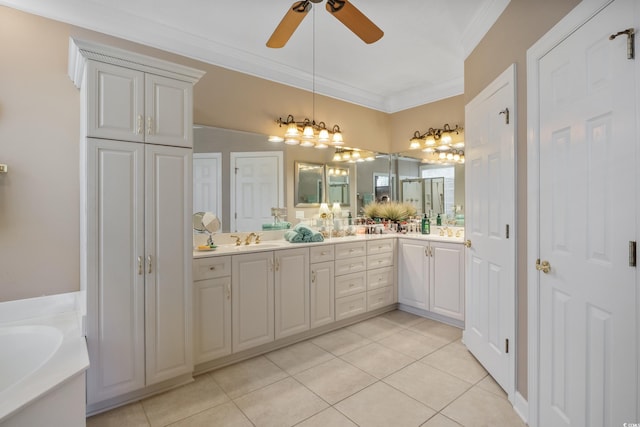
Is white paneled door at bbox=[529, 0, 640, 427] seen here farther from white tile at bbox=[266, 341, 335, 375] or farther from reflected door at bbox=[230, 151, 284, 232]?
reflected door at bbox=[230, 151, 284, 232]

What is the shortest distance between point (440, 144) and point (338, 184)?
1352 millimetres

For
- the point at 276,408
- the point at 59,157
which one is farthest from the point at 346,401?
the point at 59,157

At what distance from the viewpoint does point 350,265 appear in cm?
343

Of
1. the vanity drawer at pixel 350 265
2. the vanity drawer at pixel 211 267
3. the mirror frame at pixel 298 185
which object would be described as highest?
the mirror frame at pixel 298 185

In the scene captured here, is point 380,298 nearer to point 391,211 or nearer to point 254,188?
point 391,211

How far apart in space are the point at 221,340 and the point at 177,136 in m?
1.59

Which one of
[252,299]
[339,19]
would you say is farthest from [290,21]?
[252,299]

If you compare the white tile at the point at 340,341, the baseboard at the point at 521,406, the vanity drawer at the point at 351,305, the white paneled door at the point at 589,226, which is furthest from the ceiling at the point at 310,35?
the white tile at the point at 340,341

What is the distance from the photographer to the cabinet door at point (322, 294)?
3119mm

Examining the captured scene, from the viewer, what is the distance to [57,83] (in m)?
2.25

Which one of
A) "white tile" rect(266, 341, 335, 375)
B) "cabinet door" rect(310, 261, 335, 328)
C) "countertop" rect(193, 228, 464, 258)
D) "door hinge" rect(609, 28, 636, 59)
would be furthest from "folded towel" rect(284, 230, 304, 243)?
"door hinge" rect(609, 28, 636, 59)

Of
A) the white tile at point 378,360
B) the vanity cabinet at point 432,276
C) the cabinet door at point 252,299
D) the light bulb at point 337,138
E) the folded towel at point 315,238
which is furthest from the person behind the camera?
the light bulb at point 337,138

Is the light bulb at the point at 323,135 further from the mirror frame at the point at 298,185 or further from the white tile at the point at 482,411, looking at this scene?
the white tile at the point at 482,411

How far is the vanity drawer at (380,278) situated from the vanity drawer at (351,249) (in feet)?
0.91
